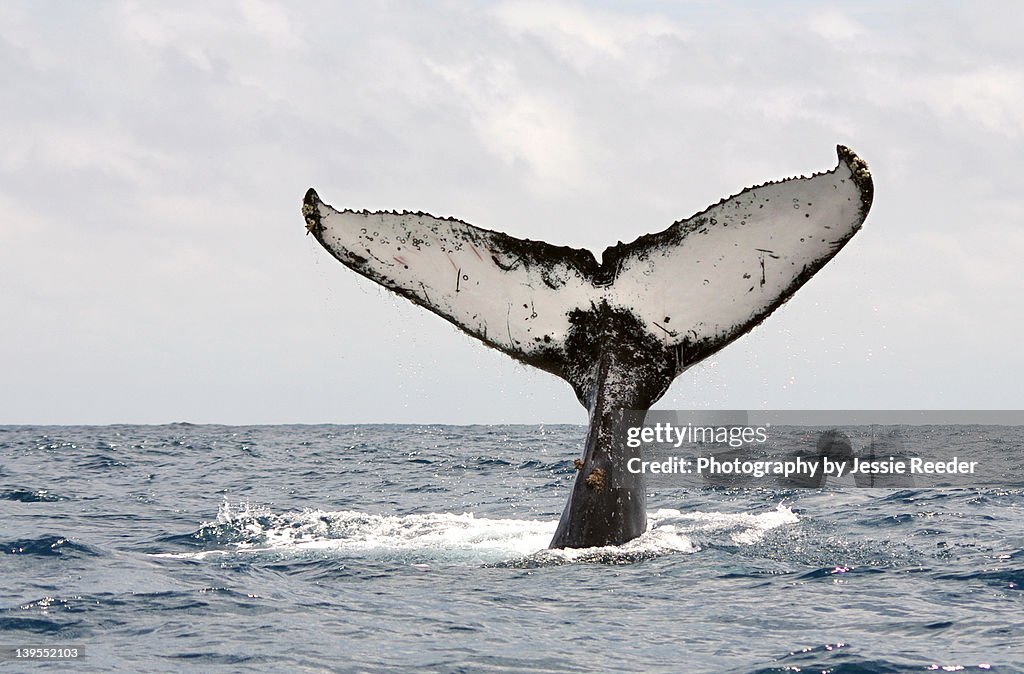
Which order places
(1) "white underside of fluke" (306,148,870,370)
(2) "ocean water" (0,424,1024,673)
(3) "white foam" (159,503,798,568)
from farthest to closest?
(3) "white foam" (159,503,798,568)
(1) "white underside of fluke" (306,148,870,370)
(2) "ocean water" (0,424,1024,673)

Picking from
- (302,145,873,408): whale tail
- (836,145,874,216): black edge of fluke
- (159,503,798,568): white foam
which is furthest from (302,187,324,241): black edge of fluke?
(836,145,874,216): black edge of fluke

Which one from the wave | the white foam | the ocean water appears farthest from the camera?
the wave

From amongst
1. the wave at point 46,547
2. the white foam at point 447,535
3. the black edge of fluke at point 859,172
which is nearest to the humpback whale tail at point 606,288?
the black edge of fluke at point 859,172

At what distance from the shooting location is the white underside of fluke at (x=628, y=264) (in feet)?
20.7

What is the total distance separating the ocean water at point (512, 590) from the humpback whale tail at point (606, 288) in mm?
685

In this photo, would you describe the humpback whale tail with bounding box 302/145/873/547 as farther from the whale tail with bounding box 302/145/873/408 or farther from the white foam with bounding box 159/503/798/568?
the white foam with bounding box 159/503/798/568

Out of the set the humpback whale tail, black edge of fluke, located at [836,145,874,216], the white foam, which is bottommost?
the white foam

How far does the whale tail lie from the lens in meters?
6.38

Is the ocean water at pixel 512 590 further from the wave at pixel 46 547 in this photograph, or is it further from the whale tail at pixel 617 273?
the whale tail at pixel 617 273

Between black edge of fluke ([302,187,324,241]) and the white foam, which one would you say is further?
the white foam

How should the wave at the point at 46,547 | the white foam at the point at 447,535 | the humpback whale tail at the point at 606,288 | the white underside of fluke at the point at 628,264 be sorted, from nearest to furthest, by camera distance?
the white underside of fluke at the point at 628,264, the humpback whale tail at the point at 606,288, the white foam at the point at 447,535, the wave at the point at 46,547

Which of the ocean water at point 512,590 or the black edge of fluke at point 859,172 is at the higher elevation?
the black edge of fluke at point 859,172

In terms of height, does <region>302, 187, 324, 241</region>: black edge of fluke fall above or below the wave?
above

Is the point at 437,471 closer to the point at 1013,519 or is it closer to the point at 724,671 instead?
the point at 1013,519
